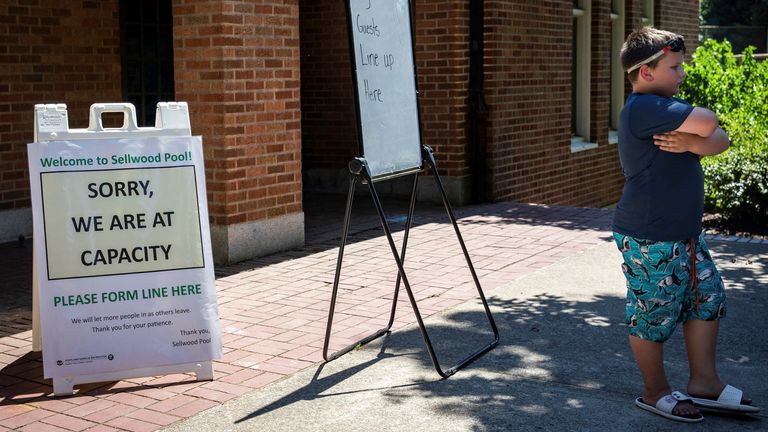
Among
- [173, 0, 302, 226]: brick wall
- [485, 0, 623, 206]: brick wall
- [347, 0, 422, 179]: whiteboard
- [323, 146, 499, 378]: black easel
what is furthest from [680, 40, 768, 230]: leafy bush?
[347, 0, 422, 179]: whiteboard

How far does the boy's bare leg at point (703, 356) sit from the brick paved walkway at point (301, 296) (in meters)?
1.96

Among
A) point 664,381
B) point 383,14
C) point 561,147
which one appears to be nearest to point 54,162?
point 383,14

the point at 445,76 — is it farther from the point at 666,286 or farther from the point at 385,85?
the point at 666,286

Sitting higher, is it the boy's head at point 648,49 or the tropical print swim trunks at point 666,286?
the boy's head at point 648,49

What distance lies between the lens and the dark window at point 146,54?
33.4 feet

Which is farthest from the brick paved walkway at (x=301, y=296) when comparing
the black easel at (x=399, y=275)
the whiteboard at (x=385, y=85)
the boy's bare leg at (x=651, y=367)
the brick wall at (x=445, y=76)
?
the boy's bare leg at (x=651, y=367)

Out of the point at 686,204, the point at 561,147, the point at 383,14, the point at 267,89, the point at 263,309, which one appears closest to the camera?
the point at 686,204

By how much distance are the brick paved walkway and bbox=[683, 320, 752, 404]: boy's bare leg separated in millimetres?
1964

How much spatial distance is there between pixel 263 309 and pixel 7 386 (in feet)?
6.28

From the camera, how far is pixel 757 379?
517 cm

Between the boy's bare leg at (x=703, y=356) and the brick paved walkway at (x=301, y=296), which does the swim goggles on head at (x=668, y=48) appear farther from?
the brick paved walkway at (x=301, y=296)

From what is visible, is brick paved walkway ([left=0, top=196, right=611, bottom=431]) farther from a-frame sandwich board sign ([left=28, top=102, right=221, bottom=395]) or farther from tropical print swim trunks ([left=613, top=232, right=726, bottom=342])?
tropical print swim trunks ([left=613, top=232, right=726, bottom=342])

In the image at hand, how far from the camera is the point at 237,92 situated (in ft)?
26.4

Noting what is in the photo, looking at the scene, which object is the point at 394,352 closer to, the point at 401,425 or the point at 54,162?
the point at 401,425
